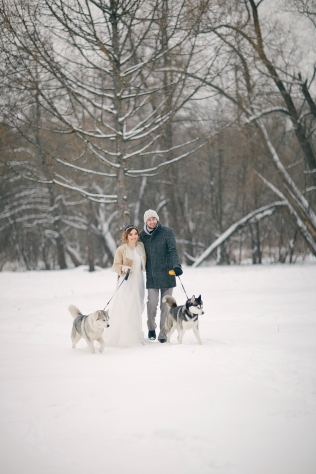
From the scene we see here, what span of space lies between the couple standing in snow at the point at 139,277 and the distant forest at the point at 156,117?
406 centimetres

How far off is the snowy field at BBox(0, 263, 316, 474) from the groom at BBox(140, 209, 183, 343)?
27.2 inches

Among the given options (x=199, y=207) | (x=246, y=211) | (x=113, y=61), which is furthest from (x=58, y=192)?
(x=113, y=61)

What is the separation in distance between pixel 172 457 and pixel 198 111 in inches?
534

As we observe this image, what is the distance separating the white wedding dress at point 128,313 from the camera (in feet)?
22.8

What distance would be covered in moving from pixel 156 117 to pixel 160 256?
20.5ft

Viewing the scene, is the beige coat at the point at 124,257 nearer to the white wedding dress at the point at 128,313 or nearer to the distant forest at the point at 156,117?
the white wedding dress at the point at 128,313

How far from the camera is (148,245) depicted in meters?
7.50

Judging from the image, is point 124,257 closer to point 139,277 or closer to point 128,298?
point 139,277

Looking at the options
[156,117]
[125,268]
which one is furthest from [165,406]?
[156,117]

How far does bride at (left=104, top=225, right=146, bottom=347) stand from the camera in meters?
6.97

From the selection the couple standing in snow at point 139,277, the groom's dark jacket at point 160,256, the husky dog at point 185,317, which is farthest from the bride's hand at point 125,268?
the husky dog at point 185,317

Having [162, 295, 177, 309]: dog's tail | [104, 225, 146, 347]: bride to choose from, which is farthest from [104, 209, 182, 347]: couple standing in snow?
[162, 295, 177, 309]: dog's tail

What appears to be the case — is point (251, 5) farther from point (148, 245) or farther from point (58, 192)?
point (58, 192)

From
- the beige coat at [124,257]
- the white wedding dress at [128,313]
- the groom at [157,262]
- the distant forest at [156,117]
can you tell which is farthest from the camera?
the distant forest at [156,117]
